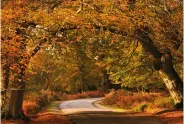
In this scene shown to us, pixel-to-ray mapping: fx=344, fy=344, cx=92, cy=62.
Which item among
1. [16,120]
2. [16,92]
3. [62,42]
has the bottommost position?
[16,120]

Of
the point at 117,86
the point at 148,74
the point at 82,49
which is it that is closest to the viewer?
the point at 82,49

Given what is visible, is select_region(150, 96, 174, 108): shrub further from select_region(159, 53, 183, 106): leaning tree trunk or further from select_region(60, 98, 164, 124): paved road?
select_region(159, 53, 183, 106): leaning tree trunk

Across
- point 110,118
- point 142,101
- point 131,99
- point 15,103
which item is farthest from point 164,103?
point 15,103

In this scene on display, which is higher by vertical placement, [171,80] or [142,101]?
[171,80]

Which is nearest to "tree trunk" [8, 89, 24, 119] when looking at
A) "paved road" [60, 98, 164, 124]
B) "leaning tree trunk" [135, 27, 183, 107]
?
"paved road" [60, 98, 164, 124]

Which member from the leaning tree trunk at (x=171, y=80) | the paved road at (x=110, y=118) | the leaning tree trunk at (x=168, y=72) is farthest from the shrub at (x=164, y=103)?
the leaning tree trunk at (x=168, y=72)

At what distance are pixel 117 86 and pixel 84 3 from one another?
50.6m

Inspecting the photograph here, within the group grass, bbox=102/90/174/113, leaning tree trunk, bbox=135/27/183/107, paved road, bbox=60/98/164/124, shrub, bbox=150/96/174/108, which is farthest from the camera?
grass, bbox=102/90/174/113

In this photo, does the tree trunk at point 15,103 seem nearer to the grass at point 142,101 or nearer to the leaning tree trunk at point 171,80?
the leaning tree trunk at point 171,80

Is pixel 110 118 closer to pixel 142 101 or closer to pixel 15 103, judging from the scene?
pixel 15 103

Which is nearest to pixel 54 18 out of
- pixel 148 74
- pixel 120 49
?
pixel 120 49

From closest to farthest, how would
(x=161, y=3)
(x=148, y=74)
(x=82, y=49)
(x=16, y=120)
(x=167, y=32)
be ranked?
1. (x=161, y=3)
2. (x=167, y=32)
3. (x=16, y=120)
4. (x=82, y=49)
5. (x=148, y=74)

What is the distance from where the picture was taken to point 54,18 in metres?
16.4

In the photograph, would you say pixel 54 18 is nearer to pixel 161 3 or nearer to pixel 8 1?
pixel 8 1
